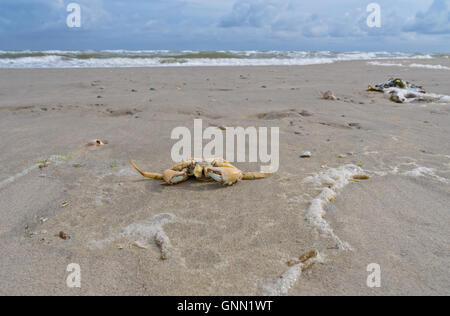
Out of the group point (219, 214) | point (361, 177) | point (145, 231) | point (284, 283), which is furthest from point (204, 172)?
point (361, 177)

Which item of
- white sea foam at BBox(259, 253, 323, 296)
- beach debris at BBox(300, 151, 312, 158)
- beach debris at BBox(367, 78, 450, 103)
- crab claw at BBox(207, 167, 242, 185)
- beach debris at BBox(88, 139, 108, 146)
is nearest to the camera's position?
white sea foam at BBox(259, 253, 323, 296)

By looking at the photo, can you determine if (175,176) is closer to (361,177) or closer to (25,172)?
(25,172)

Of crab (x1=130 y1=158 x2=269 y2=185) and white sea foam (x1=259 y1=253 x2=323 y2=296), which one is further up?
crab (x1=130 y1=158 x2=269 y2=185)

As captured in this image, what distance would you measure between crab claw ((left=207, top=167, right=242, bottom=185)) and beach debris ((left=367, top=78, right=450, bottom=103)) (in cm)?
590

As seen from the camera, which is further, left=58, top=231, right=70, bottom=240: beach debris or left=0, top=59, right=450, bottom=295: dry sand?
left=58, top=231, right=70, bottom=240: beach debris

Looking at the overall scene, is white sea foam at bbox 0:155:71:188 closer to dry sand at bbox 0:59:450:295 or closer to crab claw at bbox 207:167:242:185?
dry sand at bbox 0:59:450:295

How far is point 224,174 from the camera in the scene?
3088 millimetres

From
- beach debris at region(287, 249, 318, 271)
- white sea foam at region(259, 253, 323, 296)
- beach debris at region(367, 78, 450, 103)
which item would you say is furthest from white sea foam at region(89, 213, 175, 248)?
beach debris at region(367, 78, 450, 103)

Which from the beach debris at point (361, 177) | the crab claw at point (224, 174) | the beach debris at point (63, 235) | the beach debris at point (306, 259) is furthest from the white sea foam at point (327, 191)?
the beach debris at point (63, 235)

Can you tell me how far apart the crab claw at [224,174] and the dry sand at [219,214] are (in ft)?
0.27

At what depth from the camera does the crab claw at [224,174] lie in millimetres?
3086

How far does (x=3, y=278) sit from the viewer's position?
1.92m

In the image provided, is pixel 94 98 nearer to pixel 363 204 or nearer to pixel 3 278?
pixel 3 278

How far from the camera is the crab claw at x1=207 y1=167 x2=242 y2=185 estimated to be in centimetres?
309
